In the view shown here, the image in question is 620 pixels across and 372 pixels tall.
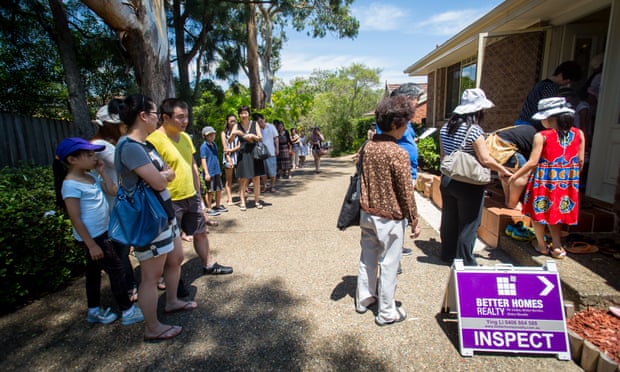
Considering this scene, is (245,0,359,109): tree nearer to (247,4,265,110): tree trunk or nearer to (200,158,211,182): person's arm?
(247,4,265,110): tree trunk

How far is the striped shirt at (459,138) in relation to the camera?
9.80 feet

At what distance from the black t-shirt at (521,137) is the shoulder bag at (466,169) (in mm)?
562

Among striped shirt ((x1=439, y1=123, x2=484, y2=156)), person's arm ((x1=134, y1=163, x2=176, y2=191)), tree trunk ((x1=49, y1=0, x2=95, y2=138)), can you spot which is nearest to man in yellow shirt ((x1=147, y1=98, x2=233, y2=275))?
person's arm ((x1=134, y1=163, x2=176, y2=191))

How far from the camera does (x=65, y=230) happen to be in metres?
3.29

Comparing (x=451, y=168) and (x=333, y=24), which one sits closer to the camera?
(x=451, y=168)

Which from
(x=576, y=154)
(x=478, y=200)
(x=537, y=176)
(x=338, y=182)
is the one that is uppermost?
(x=576, y=154)

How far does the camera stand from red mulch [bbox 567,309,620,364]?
2113 mm

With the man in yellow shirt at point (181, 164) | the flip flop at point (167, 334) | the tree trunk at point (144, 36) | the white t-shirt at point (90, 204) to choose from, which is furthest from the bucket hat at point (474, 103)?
the tree trunk at point (144, 36)

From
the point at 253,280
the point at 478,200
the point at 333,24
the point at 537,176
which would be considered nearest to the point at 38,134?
the point at 253,280

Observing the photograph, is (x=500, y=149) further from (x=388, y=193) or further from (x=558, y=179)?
(x=388, y=193)

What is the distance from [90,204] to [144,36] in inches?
142

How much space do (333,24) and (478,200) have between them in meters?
15.9

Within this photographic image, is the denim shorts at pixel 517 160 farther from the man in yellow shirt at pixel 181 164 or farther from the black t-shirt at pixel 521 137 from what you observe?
the man in yellow shirt at pixel 181 164

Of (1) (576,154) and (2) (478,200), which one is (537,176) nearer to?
(1) (576,154)
